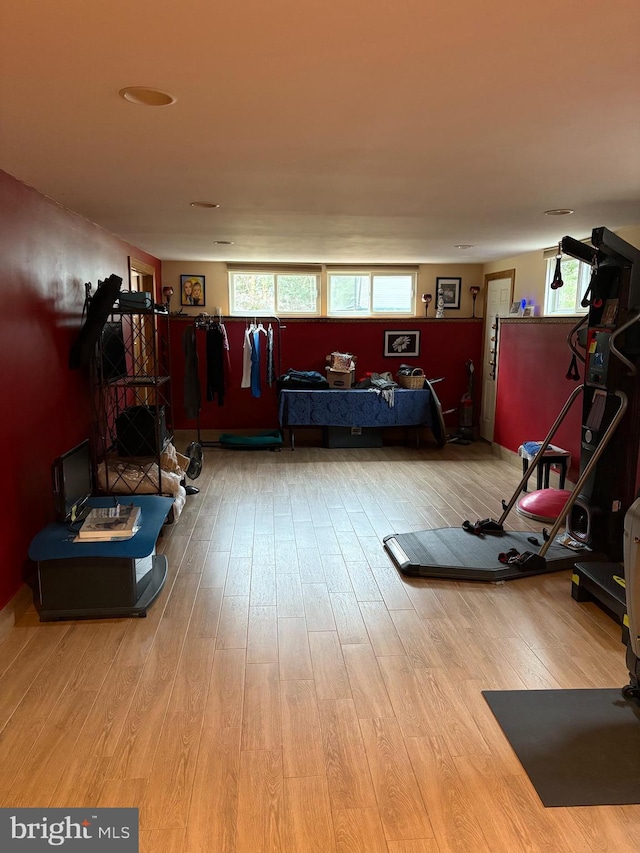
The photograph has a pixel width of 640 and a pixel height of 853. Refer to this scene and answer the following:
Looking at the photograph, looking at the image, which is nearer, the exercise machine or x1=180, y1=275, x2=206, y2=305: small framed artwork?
the exercise machine

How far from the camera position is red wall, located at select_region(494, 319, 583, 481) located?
17.6ft

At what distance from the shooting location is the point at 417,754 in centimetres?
214

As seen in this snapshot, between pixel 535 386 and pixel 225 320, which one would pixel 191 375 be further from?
pixel 535 386

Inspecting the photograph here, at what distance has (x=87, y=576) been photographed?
10.2 feet

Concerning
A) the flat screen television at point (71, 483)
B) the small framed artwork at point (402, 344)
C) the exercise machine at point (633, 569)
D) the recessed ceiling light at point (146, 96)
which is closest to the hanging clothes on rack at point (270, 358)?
the small framed artwork at point (402, 344)

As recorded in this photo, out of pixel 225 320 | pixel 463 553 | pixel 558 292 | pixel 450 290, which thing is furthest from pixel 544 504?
pixel 225 320

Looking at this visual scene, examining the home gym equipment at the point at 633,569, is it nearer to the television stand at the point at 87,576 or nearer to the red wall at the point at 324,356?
the television stand at the point at 87,576

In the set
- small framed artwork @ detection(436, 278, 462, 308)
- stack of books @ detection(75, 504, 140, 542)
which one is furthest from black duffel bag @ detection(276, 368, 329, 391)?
stack of books @ detection(75, 504, 140, 542)

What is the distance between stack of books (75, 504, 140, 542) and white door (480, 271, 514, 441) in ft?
17.0

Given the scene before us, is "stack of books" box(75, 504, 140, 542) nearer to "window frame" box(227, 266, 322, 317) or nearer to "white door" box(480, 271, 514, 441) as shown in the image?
"window frame" box(227, 266, 322, 317)

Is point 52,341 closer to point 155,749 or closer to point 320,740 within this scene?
point 155,749

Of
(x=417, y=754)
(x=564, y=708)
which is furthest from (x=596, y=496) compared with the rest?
(x=417, y=754)

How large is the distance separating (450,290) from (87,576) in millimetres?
6442

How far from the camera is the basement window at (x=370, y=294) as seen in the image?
318 inches
